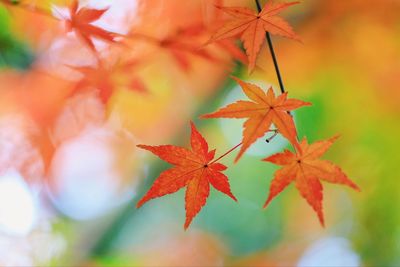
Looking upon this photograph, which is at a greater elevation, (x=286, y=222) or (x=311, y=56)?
(x=311, y=56)

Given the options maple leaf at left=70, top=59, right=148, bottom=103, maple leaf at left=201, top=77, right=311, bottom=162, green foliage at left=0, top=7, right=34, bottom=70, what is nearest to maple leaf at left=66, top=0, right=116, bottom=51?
maple leaf at left=70, top=59, right=148, bottom=103

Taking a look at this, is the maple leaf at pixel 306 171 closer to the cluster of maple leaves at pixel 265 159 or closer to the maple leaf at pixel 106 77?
the cluster of maple leaves at pixel 265 159

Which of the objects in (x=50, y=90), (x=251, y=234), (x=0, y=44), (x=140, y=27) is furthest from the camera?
(x=251, y=234)

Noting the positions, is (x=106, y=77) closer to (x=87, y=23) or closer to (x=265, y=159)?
(x=87, y=23)

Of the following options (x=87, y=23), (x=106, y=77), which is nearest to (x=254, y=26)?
(x=87, y=23)

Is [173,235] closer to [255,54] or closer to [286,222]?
[286,222]

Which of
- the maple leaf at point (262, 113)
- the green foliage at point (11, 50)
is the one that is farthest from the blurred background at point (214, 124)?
the maple leaf at point (262, 113)

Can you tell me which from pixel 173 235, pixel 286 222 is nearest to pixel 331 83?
pixel 286 222
